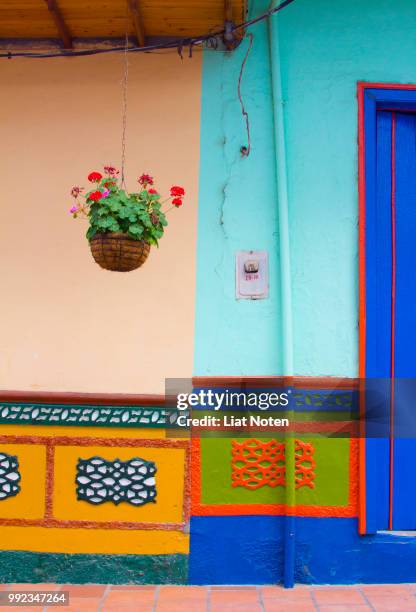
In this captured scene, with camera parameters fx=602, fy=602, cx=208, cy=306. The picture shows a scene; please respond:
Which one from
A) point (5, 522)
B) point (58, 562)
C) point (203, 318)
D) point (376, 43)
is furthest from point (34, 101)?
point (58, 562)

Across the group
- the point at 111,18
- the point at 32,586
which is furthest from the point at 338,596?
the point at 111,18

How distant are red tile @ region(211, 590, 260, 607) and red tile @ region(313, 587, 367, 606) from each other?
0.37 metres

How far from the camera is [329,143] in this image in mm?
3939

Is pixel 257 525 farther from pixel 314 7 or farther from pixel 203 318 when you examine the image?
pixel 314 7

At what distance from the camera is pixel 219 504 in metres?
3.77

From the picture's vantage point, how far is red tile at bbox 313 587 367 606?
3.50 metres

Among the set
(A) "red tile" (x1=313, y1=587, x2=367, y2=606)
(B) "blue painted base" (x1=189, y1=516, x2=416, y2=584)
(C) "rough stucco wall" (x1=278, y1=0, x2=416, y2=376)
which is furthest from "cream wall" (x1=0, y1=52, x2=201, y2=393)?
(A) "red tile" (x1=313, y1=587, x2=367, y2=606)

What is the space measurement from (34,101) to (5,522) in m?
2.74

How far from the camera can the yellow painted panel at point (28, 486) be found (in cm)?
379

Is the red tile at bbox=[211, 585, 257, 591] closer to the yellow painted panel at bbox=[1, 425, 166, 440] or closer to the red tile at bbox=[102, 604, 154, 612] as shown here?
the red tile at bbox=[102, 604, 154, 612]

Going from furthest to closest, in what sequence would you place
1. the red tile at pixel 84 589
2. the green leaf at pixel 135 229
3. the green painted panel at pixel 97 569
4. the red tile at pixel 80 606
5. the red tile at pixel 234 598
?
the green painted panel at pixel 97 569 → the red tile at pixel 84 589 → the red tile at pixel 234 598 → the red tile at pixel 80 606 → the green leaf at pixel 135 229

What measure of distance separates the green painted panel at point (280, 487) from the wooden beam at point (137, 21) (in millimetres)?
2622

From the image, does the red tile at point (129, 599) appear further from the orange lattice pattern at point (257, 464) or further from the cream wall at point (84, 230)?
the cream wall at point (84, 230)

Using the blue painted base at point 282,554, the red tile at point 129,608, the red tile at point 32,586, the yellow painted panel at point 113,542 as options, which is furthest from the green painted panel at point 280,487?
the red tile at point 32,586
